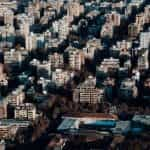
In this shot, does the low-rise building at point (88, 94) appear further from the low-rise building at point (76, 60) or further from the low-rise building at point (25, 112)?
the low-rise building at point (76, 60)

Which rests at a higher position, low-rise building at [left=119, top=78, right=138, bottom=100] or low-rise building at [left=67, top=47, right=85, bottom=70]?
low-rise building at [left=67, top=47, right=85, bottom=70]

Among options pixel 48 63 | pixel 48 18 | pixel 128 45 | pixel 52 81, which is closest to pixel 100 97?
pixel 52 81

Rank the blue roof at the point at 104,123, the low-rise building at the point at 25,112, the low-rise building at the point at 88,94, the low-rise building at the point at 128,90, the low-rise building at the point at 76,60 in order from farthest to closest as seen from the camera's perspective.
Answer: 1. the low-rise building at the point at 76,60
2. the low-rise building at the point at 128,90
3. the low-rise building at the point at 88,94
4. the low-rise building at the point at 25,112
5. the blue roof at the point at 104,123

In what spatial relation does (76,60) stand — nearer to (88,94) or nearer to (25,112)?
(88,94)

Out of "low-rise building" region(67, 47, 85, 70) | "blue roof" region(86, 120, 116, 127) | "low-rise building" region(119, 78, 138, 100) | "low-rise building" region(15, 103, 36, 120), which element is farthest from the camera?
"low-rise building" region(67, 47, 85, 70)

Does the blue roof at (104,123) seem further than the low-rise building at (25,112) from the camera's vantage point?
No

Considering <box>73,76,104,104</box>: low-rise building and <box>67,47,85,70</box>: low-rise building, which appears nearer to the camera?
<box>73,76,104,104</box>: low-rise building

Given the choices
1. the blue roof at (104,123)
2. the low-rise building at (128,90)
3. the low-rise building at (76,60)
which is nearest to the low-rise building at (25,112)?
the blue roof at (104,123)

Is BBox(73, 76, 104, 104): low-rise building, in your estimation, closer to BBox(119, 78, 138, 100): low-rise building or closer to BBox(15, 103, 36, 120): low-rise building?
BBox(119, 78, 138, 100): low-rise building

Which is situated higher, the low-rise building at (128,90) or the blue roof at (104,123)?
the low-rise building at (128,90)

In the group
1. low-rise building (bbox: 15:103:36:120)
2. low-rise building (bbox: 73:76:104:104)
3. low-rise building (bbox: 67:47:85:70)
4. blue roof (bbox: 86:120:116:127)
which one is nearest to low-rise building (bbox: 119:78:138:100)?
low-rise building (bbox: 73:76:104:104)

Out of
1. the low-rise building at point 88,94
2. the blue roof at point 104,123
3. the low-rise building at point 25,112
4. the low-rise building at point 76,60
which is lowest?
the blue roof at point 104,123
